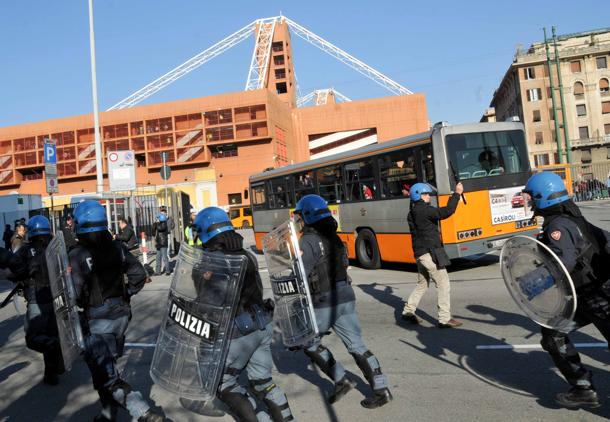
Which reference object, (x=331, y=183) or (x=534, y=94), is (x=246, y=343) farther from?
(x=534, y=94)

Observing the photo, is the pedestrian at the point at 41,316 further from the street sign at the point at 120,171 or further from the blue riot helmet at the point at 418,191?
the street sign at the point at 120,171

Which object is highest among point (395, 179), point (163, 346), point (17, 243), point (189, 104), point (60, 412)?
point (189, 104)

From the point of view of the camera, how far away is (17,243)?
293 inches

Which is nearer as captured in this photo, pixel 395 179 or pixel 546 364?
pixel 546 364

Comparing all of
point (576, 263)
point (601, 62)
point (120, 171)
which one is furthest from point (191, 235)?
point (601, 62)

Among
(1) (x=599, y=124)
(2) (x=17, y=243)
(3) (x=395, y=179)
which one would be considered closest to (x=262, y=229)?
(3) (x=395, y=179)

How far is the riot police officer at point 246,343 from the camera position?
11.0 feet

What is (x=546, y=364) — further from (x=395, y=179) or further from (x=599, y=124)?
(x=599, y=124)

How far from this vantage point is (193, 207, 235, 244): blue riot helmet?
11.5 ft

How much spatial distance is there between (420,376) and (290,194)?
38.1ft

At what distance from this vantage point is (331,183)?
551 inches

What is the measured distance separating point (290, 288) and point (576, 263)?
2.03m

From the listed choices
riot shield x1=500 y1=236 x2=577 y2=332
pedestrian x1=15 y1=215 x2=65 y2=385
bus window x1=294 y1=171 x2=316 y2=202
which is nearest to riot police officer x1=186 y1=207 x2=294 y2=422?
riot shield x1=500 y1=236 x2=577 y2=332

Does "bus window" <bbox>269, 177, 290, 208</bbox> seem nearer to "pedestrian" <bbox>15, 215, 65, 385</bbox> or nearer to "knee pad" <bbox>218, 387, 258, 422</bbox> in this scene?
"pedestrian" <bbox>15, 215, 65, 385</bbox>
